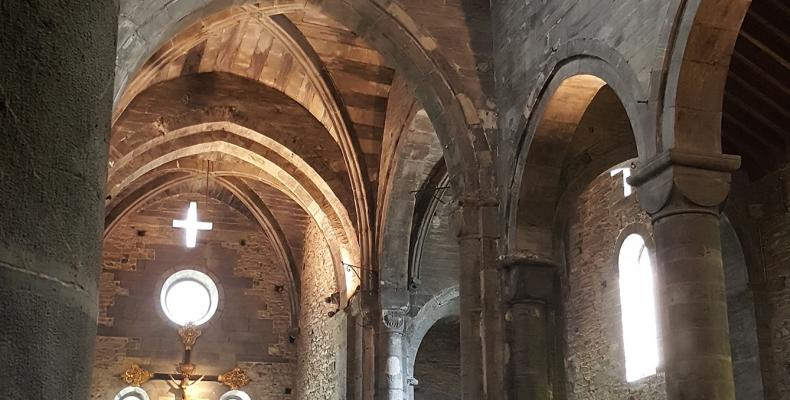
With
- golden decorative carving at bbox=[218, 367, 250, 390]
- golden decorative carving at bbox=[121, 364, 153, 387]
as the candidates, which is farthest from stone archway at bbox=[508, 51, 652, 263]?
golden decorative carving at bbox=[121, 364, 153, 387]

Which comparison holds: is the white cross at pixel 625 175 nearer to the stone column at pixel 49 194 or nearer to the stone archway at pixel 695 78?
the stone archway at pixel 695 78

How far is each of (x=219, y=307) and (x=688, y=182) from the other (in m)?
12.5

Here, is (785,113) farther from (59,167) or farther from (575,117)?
(59,167)

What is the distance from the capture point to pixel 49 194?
1802mm

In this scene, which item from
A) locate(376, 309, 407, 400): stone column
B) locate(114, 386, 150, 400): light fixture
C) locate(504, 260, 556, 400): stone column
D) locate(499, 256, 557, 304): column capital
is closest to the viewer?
locate(504, 260, 556, 400): stone column

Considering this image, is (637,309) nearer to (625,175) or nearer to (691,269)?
(625,175)

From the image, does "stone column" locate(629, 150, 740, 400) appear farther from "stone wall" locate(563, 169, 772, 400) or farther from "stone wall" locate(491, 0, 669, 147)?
"stone wall" locate(563, 169, 772, 400)

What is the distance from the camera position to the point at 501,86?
9.56 meters

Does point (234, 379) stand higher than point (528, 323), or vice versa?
point (234, 379)

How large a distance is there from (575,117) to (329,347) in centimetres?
749

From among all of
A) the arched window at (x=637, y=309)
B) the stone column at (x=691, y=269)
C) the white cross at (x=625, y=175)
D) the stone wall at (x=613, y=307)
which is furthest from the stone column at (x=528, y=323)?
the white cross at (x=625, y=175)

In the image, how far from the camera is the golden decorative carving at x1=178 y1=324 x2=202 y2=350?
56.2ft

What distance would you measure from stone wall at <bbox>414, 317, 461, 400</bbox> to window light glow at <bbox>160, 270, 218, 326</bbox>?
3.93m

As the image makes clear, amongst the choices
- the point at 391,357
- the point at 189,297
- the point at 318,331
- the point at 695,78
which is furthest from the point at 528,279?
the point at 189,297
